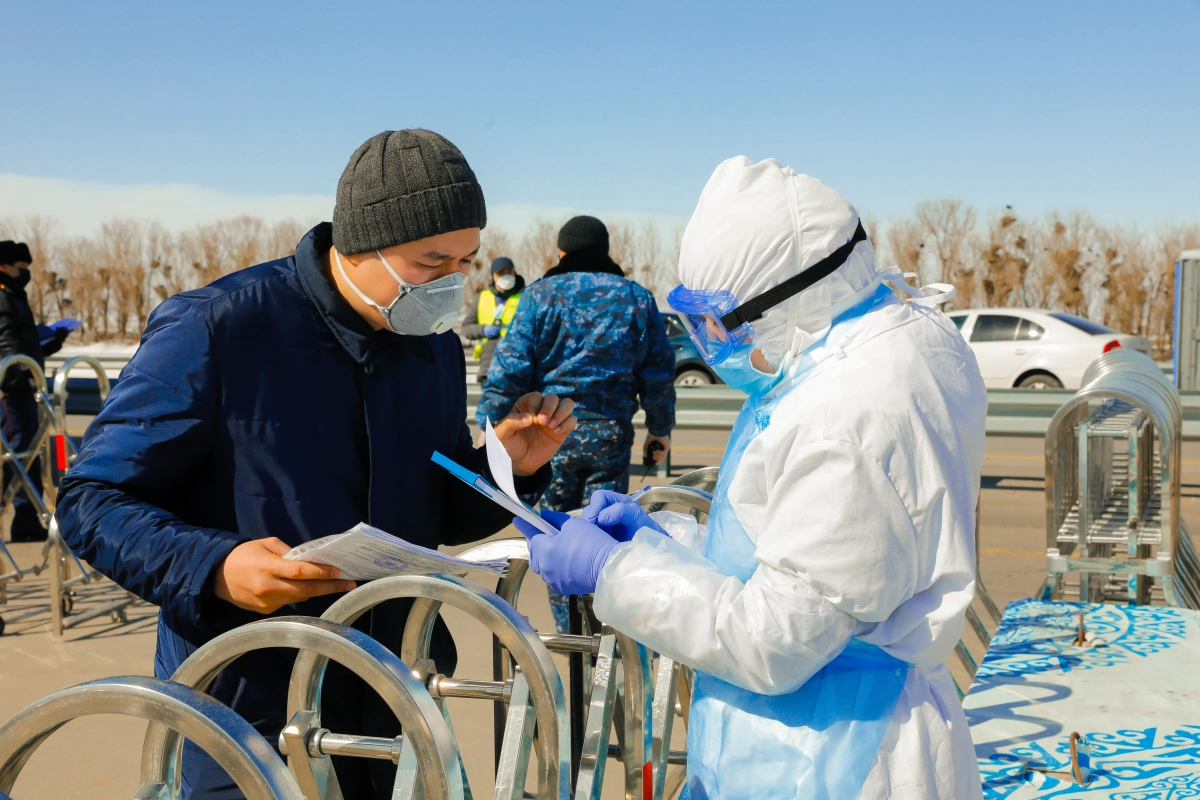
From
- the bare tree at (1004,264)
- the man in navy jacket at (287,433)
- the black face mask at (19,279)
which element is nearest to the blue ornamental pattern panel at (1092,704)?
the man in navy jacket at (287,433)

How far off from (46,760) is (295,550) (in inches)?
121

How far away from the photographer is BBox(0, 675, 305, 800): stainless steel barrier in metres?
1.37

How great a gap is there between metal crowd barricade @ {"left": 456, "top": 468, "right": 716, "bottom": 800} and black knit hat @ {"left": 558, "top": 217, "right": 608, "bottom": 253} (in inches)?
70.8

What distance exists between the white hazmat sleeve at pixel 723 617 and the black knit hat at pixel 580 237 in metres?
3.26

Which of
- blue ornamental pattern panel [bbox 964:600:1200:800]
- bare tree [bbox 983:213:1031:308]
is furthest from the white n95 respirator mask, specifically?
bare tree [bbox 983:213:1031:308]

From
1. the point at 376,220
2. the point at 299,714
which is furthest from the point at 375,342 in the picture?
the point at 299,714

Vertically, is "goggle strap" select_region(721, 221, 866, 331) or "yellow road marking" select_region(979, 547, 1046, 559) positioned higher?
"goggle strap" select_region(721, 221, 866, 331)

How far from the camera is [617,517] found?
190cm

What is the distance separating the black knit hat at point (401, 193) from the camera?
202cm

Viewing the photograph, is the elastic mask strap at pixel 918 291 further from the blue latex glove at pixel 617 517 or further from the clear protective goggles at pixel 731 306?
the blue latex glove at pixel 617 517

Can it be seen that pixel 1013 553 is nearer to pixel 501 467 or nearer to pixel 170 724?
pixel 501 467

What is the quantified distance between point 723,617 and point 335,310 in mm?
963

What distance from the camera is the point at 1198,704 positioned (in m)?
3.12

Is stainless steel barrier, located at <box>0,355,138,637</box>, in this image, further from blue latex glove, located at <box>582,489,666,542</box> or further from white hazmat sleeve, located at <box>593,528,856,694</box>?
white hazmat sleeve, located at <box>593,528,856,694</box>
